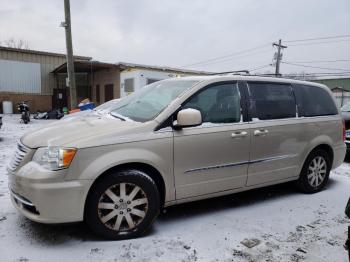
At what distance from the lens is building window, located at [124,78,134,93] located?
18.7 m

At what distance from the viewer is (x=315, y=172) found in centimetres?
489

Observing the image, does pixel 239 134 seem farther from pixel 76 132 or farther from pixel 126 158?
pixel 76 132

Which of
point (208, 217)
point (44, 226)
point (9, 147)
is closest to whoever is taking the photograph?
point (44, 226)

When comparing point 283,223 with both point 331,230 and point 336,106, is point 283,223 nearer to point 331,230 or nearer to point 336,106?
point 331,230

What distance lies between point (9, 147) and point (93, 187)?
238 inches

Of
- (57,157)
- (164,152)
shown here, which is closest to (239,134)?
(164,152)

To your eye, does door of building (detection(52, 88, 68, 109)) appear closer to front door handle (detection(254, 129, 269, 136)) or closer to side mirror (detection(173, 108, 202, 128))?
front door handle (detection(254, 129, 269, 136))

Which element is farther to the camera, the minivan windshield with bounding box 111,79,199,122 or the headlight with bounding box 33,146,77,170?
the minivan windshield with bounding box 111,79,199,122

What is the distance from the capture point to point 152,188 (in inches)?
128

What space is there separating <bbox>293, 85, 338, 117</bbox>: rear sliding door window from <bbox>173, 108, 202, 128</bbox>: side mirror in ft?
6.54

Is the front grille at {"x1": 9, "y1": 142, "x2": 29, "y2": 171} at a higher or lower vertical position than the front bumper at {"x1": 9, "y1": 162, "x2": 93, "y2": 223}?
higher

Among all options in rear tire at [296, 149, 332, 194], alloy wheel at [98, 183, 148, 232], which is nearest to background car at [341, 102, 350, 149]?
rear tire at [296, 149, 332, 194]

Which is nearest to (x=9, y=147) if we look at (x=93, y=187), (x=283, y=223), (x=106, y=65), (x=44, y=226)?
(x=44, y=226)

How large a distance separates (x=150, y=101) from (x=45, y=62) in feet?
71.1
